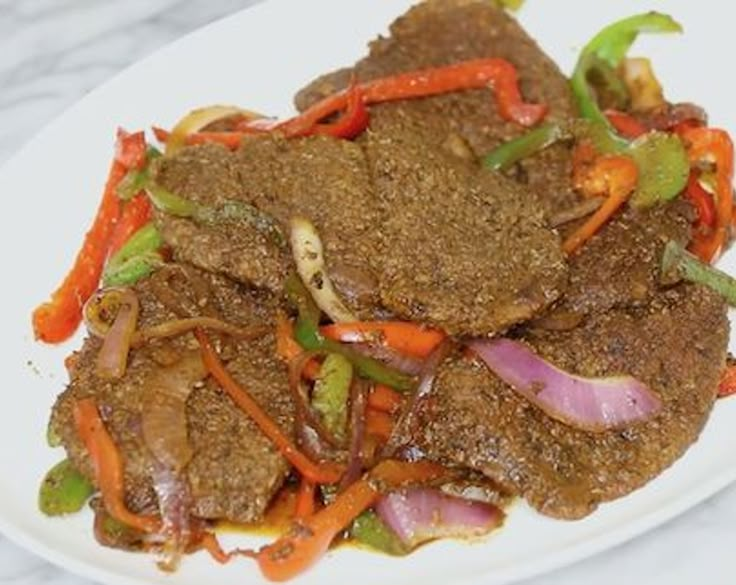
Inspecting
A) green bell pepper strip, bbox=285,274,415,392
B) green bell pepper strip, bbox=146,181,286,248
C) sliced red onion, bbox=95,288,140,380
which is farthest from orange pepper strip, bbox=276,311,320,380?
sliced red onion, bbox=95,288,140,380

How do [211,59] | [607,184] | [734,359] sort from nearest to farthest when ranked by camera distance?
[734,359]
[607,184]
[211,59]

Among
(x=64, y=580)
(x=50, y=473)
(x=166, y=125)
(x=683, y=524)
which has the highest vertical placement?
(x=166, y=125)

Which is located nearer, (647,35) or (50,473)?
(50,473)

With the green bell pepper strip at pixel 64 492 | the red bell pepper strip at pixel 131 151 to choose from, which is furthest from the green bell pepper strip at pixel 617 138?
the green bell pepper strip at pixel 64 492

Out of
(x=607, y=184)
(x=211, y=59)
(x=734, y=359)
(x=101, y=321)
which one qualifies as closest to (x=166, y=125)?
(x=211, y=59)

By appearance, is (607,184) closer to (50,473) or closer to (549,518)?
(549,518)

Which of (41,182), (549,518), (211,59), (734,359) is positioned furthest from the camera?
(211,59)
